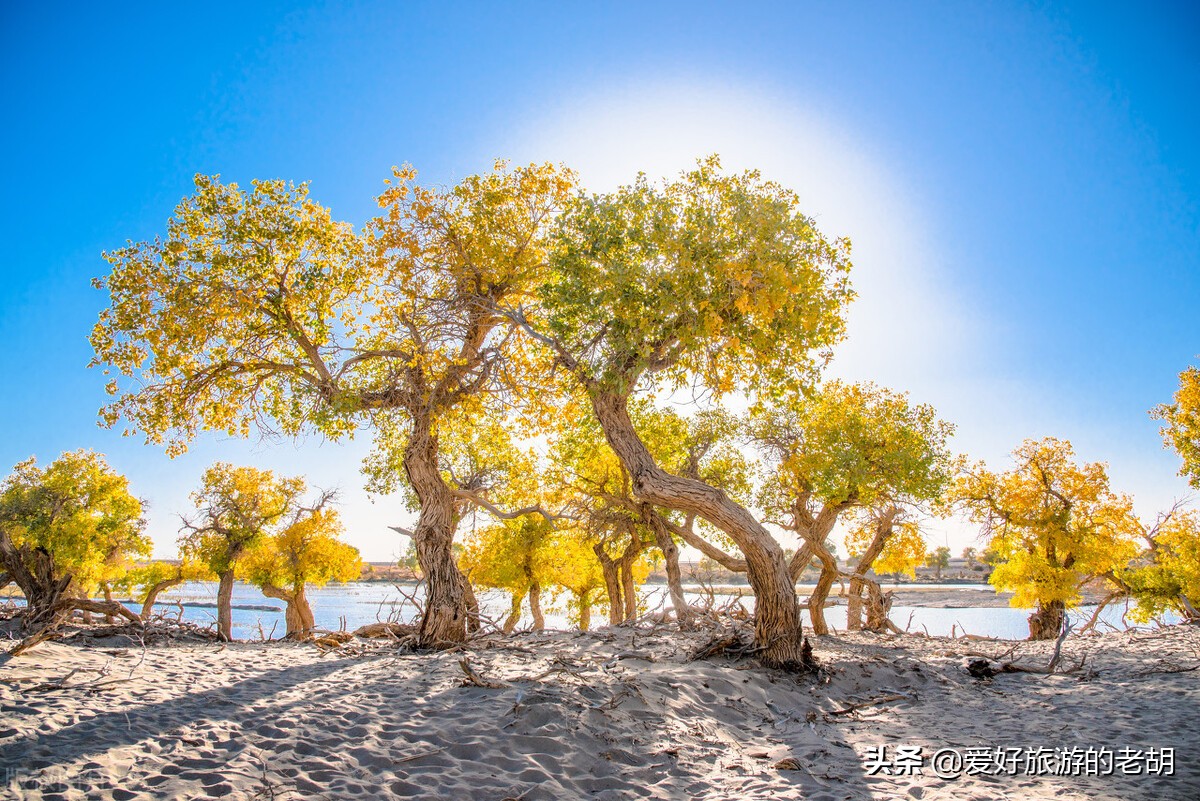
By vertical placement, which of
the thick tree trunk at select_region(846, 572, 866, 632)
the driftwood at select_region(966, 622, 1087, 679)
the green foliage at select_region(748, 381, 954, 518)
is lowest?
the thick tree trunk at select_region(846, 572, 866, 632)

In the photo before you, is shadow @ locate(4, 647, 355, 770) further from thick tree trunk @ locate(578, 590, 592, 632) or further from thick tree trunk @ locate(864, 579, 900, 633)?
thick tree trunk @ locate(578, 590, 592, 632)

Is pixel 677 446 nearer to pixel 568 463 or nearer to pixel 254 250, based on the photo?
pixel 568 463

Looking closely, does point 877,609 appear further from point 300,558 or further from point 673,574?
point 300,558

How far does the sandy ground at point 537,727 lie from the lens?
439cm

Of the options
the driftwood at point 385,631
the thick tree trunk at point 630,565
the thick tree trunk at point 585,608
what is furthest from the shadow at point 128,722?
the thick tree trunk at point 585,608

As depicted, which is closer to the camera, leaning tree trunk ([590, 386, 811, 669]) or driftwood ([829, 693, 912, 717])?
driftwood ([829, 693, 912, 717])

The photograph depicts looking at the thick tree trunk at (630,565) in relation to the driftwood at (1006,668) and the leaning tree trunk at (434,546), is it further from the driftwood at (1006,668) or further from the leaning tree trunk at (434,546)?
the driftwood at (1006,668)

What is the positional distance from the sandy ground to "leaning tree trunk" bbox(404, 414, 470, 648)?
1.40m

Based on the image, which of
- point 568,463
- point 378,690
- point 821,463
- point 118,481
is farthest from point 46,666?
point 118,481

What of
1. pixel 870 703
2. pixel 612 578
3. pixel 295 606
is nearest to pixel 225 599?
pixel 295 606

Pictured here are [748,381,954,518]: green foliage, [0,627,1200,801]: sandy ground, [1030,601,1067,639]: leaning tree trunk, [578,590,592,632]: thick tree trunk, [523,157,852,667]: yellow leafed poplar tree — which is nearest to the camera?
[0,627,1200,801]: sandy ground

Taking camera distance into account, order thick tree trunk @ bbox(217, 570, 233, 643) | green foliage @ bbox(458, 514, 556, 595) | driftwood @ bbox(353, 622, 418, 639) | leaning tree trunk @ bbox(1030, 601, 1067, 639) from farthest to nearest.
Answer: green foliage @ bbox(458, 514, 556, 595), leaning tree trunk @ bbox(1030, 601, 1067, 639), thick tree trunk @ bbox(217, 570, 233, 643), driftwood @ bbox(353, 622, 418, 639)

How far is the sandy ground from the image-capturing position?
4.39 metres

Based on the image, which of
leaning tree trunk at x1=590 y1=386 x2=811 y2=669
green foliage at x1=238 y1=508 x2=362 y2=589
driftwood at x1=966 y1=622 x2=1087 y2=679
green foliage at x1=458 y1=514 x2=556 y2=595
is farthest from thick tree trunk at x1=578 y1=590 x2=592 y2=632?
driftwood at x1=966 y1=622 x2=1087 y2=679
